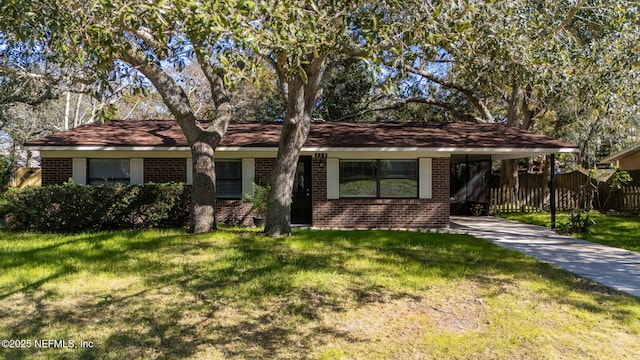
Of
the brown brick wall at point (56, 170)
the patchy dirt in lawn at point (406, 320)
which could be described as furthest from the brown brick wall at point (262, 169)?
the patchy dirt in lawn at point (406, 320)

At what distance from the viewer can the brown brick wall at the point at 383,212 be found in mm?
14008

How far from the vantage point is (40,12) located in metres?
6.36

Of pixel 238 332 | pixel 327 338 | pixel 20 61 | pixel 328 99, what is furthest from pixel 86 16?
pixel 328 99

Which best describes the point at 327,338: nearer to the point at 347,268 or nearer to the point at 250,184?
the point at 347,268

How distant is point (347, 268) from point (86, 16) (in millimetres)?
5705

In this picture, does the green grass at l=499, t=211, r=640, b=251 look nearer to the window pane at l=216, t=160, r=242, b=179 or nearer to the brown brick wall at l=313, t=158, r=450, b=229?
the brown brick wall at l=313, t=158, r=450, b=229

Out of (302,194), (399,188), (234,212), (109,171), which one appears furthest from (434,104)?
(109,171)

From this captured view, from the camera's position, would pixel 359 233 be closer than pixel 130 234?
No

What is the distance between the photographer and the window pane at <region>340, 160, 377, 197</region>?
46.4 feet

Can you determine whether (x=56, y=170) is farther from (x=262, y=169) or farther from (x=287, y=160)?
(x=287, y=160)

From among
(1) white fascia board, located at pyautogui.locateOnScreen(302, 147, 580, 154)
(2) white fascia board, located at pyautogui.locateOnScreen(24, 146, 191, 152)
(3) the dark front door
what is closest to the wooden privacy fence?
(1) white fascia board, located at pyautogui.locateOnScreen(302, 147, 580, 154)

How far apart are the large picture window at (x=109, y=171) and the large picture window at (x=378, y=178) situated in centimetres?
640

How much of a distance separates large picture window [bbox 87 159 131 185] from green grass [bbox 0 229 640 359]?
14.9 feet

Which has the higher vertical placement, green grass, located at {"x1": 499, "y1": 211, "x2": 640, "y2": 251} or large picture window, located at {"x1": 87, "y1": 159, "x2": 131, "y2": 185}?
large picture window, located at {"x1": 87, "y1": 159, "x2": 131, "y2": 185}
